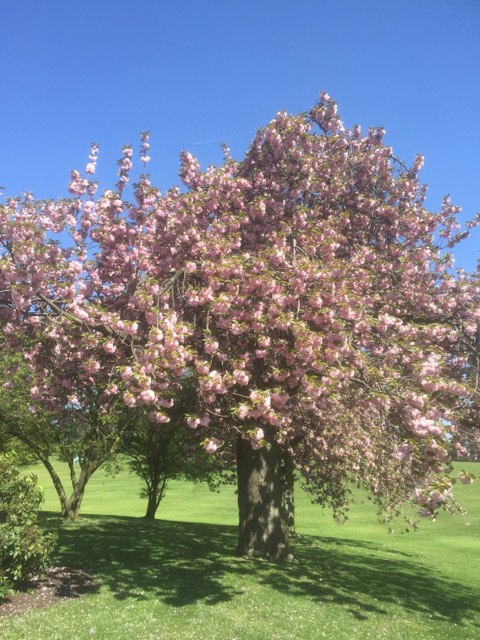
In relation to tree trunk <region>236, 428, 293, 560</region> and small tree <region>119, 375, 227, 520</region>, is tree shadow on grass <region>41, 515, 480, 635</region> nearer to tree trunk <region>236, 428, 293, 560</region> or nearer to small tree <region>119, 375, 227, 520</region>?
tree trunk <region>236, 428, 293, 560</region>

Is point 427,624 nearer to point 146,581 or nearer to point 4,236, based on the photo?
point 146,581

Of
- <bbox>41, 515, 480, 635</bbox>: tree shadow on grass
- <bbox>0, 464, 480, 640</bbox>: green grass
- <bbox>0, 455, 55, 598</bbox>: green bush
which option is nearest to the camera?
<bbox>0, 464, 480, 640</bbox>: green grass

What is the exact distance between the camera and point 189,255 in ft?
45.8

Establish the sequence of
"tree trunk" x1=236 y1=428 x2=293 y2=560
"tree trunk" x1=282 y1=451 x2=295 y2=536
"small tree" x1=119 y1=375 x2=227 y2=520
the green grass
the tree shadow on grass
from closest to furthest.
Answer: the green grass, the tree shadow on grass, "tree trunk" x1=236 y1=428 x2=293 y2=560, "tree trunk" x1=282 y1=451 x2=295 y2=536, "small tree" x1=119 y1=375 x2=227 y2=520

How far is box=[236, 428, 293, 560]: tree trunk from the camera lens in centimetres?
1552

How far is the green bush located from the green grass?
1.13m

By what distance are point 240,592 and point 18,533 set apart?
5357 mm

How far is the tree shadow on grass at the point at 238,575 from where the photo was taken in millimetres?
12000

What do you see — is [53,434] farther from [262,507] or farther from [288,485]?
[262,507]

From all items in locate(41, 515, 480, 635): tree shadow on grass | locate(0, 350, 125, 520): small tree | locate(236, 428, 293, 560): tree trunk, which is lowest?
locate(41, 515, 480, 635): tree shadow on grass

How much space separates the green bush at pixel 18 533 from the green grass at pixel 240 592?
1.13 meters

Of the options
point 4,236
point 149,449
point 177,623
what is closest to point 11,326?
point 4,236

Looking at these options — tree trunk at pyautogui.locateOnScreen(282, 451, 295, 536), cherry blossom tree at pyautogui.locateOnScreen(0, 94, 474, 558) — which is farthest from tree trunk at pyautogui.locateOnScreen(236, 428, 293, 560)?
tree trunk at pyautogui.locateOnScreen(282, 451, 295, 536)

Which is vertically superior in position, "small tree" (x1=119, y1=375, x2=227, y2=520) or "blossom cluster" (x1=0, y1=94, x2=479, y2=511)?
"blossom cluster" (x1=0, y1=94, x2=479, y2=511)
